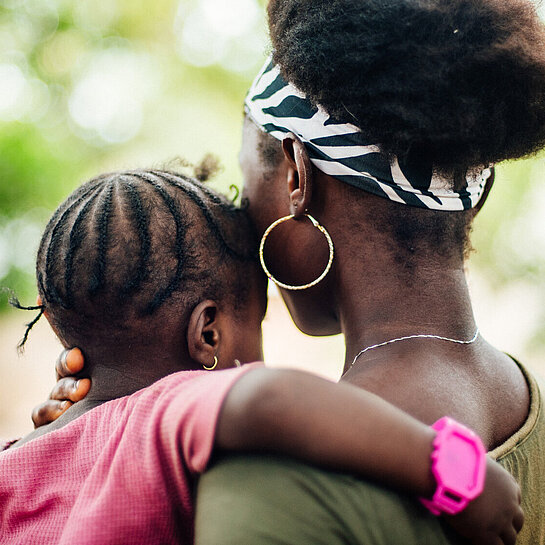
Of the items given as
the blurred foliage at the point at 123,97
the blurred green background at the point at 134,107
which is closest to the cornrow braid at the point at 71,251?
the blurred green background at the point at 134,107

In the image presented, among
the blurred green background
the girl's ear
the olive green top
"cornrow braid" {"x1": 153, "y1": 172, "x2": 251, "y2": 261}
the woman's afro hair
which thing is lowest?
the blurred green background

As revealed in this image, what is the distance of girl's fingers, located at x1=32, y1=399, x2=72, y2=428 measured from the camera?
1.80 metres

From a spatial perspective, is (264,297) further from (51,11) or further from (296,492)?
(51,11)

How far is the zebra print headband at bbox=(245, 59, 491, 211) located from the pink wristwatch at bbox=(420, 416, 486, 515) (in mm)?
603

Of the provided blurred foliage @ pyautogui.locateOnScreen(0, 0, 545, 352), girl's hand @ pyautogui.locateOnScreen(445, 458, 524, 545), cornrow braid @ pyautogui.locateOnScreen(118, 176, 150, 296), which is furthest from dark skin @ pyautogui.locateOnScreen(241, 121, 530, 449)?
blurred foliage @ pyautogui.locateOnScreen(0, 0, 545, 352)

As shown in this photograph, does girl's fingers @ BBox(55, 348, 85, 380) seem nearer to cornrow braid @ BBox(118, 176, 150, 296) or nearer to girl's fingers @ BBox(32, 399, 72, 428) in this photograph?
girl's fingers @ BBox(32, 399, 72, 428)

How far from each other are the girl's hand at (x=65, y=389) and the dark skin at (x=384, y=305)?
0.02 m

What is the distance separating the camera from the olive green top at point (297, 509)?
3.55 ft

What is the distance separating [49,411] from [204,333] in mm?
484

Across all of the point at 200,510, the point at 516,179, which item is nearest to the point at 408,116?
the point at 200,510

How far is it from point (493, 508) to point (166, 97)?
8765mm

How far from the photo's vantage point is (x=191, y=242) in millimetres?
1790

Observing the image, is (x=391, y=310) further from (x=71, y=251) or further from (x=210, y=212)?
(x=71, y=251)

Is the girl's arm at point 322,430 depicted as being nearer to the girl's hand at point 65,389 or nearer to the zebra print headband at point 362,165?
the zebra print headband at point 362,165
